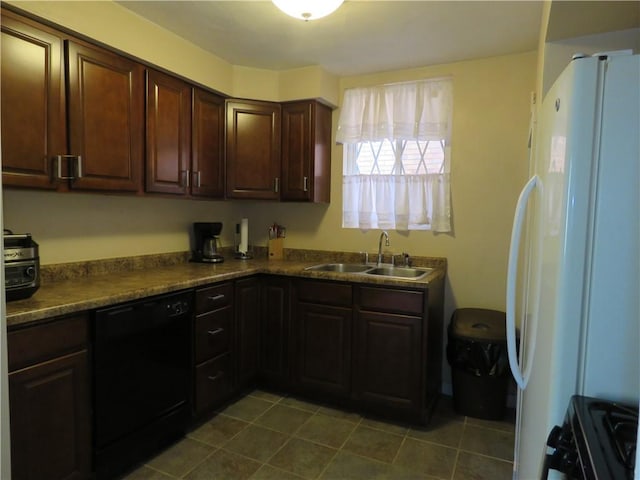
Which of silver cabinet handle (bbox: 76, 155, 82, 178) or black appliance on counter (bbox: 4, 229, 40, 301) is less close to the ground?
silver cabinet handle (bbox: 76, 155, 82, 178)

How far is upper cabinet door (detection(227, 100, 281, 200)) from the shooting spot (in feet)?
9.57

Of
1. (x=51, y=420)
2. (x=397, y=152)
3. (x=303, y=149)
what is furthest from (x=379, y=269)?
(x=51, y=420)

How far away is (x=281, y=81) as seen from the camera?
9.91 ft

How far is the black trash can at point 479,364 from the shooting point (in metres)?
2.38

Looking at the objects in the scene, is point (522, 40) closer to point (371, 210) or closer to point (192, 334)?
point (371, 210)

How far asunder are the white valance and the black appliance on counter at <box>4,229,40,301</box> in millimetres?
2196

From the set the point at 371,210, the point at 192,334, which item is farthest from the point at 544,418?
the point at 371,210

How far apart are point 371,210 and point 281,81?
1.23 metres

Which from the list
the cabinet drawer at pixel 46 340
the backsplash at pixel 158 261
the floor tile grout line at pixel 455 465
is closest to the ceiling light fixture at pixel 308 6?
the cabinet drawer at pixel 46 340

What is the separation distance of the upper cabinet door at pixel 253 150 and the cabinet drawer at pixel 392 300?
113 centimetres

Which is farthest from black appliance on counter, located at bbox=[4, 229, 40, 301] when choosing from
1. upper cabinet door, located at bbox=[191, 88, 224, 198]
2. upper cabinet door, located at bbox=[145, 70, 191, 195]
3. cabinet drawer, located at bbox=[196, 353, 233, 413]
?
upper cabinet door, located at bbox=[191, 88, 224, 198]

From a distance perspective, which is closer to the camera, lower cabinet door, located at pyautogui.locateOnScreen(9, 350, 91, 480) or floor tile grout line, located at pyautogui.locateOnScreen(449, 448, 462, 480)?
lower cabinet door, located at pyautogui.locateOnScreen(9, 350, 91, 480)

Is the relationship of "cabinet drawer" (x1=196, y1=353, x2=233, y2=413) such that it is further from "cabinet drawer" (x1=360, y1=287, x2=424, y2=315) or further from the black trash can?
the black trash can

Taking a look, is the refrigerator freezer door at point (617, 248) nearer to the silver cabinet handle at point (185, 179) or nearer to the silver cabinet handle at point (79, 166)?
the silver cabinet handle at point (79, 166)
